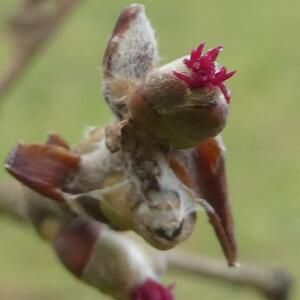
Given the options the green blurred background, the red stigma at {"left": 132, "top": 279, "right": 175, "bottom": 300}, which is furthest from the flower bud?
the green blurred background

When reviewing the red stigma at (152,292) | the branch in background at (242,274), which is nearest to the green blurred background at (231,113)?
the branch in background at (242,274)

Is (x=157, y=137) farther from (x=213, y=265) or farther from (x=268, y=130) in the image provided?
(x=268, y=130)

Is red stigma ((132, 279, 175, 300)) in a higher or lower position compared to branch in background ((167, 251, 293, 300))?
higher

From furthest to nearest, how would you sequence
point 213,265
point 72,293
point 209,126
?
1. point 72,293
2. point 213,265
3. point 209,126

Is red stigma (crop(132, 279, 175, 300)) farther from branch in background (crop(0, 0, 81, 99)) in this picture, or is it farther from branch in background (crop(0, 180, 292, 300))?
branch in background (crop(0, 0, 81, 99))

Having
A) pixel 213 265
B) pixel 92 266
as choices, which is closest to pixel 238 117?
pixel 213 265

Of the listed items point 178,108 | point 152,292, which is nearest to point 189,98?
point 178,108
